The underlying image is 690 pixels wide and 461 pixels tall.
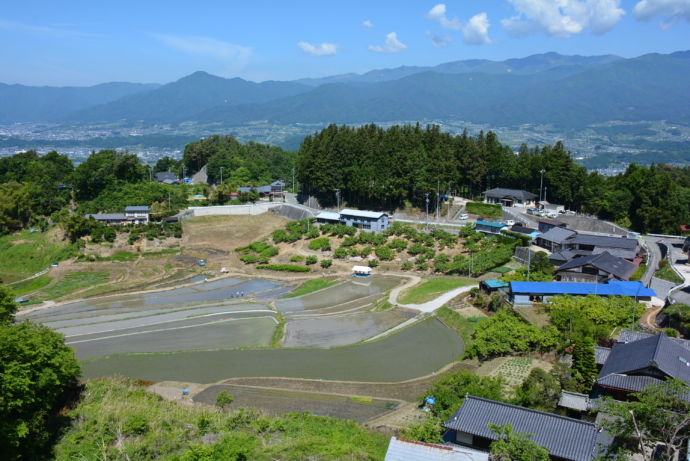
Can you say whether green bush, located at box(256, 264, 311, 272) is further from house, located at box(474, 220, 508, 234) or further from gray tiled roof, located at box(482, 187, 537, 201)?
gray tiled roof, located at box(482, 187, 537, 201)

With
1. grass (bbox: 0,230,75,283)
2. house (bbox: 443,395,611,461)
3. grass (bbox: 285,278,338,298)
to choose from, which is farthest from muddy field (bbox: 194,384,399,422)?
grass (bbox: 0,230,75,283)

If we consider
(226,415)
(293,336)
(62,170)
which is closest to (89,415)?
(226,415)

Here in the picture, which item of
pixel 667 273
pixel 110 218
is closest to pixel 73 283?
pixel 110 218

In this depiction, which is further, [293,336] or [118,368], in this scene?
[293,336]

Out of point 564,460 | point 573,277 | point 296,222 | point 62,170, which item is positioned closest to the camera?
point 564,460

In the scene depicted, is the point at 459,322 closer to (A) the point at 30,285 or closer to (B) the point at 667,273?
(B) the point at 667,273

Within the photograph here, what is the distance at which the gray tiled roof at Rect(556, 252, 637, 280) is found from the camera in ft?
99.1

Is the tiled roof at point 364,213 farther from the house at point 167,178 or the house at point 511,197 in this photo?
the house at point 167,178

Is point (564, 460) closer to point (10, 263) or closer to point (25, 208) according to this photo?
point (10, 263)

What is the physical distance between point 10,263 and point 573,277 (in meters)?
43.7

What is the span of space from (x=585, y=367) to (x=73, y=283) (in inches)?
1338

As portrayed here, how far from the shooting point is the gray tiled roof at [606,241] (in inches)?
1354

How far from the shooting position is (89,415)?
57.5 feet

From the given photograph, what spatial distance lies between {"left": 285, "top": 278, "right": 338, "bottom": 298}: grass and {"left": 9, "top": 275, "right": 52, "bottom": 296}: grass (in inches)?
727
